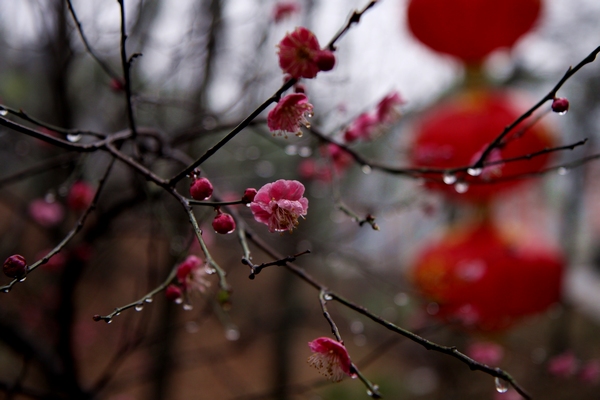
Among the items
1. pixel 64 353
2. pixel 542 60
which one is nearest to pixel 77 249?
pixel 64 353

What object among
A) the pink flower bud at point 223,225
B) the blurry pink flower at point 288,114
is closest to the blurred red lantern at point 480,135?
the blurry pink flower at point 288,114

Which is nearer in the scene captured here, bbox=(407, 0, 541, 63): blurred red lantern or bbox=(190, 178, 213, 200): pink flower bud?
bbox=(190, 178, 213, 200): pink flower bud

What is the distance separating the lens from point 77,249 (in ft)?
4.92

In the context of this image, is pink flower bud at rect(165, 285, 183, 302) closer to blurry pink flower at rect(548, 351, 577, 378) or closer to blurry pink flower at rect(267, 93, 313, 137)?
blurry pink flower at rect(267, 93, 313, 137)

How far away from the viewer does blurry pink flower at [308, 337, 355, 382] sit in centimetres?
67

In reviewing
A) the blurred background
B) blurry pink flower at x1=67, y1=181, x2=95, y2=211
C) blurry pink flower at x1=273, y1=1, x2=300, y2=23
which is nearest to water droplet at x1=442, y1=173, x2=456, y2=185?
the blurred background

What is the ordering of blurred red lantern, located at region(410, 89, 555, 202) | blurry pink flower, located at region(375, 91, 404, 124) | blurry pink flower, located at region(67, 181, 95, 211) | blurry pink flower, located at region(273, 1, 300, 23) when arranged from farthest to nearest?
blurred red lantern, located at region(410, 89, 555, 202)
blurry pink flower, located at region(273, 1, 300, 23)
blurry pink flower, located at region(67, 181, 95, 211)
blurry pink flower, located at region(375, 91, 404, 124)

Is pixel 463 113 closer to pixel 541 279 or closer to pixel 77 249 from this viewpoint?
pixel 541 279

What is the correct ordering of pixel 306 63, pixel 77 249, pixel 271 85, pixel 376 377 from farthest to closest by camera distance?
pixel 376 377
pixel 271 85
pixel 77 249
pixel 306 63

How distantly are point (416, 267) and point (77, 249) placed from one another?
1.91 metres

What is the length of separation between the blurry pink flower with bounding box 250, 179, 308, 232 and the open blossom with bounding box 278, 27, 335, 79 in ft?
0.56

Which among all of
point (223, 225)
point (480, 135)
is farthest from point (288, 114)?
point (480, 135)

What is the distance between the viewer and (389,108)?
3.83 ft

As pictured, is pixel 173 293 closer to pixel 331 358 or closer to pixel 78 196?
pixel 331 358
